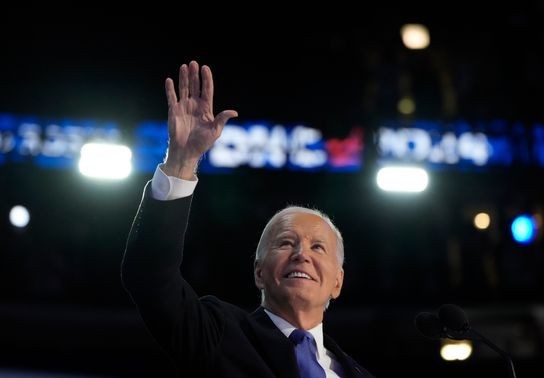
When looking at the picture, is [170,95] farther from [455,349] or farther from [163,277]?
[455,349]

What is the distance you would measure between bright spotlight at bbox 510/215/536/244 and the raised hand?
715cm

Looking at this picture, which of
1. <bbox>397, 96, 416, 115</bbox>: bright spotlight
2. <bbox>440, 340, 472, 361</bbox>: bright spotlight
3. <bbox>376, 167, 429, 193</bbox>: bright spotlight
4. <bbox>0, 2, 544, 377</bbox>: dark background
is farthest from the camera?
<bbox>397, 96, 416, 115</bbox>: bright spotlight

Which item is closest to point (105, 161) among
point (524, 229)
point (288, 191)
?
point (288, 191)

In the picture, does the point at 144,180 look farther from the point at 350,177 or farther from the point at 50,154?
the point at 350,177

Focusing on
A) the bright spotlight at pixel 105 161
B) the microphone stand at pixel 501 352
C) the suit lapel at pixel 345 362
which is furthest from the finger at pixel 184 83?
the bright spotlight at pixel 105 161

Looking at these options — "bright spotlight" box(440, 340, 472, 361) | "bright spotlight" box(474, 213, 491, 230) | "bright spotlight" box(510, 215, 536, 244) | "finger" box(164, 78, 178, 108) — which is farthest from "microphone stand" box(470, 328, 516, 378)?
"bright spotlight" box(474, 213, 491, 230)

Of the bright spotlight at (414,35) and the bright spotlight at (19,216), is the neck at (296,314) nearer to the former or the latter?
the bright spotlight at (19,216)

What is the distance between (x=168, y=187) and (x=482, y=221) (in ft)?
25.7

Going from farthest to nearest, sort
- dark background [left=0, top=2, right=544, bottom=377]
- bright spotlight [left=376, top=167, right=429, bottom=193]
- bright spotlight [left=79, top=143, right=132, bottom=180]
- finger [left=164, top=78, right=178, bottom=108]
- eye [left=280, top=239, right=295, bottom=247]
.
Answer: dark background [left=0, top=2, right=544, bottom=377], bright spotlight [left=376, top=167, right=429, bottom=193], bright spotlight [left=79, top=143, right=132, bottom=180], eye [left=280, top=239, right=295, bottom=247], finger [left=164, top=78, right=178, bottom=108]

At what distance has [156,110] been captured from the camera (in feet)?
24.1

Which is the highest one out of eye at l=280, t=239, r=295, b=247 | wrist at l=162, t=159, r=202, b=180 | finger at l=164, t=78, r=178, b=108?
finger at l=164, t=78, r=178, b=108

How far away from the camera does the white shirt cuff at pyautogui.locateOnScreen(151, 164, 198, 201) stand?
186 cm

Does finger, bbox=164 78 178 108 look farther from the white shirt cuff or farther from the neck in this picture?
the neck

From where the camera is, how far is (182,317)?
1.87 metres
